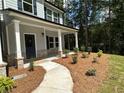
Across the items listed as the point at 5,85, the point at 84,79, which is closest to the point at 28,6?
the point at 84,79

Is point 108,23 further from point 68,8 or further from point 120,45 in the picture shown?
point 68,8

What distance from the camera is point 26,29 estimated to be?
49.6 ft

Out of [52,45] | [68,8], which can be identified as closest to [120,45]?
[68,8]

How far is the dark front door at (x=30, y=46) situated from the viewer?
1535cm

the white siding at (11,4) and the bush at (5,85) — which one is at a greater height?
the white siding at (11,4)

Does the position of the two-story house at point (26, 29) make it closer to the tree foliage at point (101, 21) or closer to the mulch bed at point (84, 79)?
the mulch bed at point (84, 79)

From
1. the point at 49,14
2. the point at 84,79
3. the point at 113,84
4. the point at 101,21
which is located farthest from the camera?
the point at 101,21

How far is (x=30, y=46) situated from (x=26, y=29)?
63.0 inches

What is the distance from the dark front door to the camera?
50.4 feet

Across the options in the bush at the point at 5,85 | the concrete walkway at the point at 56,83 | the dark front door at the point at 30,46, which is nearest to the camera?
the bush at the point at 5,85

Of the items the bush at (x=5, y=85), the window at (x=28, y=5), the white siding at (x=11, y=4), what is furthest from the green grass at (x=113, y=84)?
the window at (x=28, y=5)

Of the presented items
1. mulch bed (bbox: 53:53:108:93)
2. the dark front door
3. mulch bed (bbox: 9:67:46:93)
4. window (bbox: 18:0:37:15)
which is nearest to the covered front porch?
the dark front door

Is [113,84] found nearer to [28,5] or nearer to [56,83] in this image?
[56,83]

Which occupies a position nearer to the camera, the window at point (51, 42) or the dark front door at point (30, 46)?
the dark front door at point (30, 46)
